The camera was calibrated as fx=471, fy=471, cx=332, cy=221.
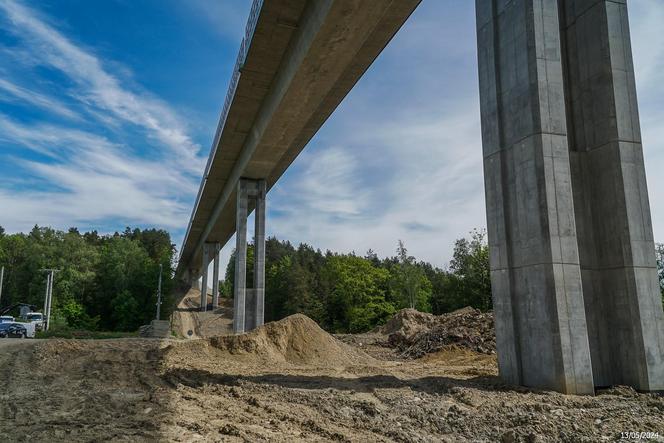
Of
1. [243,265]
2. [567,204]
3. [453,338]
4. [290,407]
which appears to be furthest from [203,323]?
[567,204]

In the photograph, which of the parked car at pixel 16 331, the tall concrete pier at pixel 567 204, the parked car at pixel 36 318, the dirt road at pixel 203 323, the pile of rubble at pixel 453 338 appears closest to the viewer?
the tall concrete pier at pixel 567 204

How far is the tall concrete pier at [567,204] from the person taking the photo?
1017 centimetres

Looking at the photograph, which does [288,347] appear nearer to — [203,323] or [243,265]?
[243,265]

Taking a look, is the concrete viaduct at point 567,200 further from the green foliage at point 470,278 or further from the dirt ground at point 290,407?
the green foliage at point 470,278

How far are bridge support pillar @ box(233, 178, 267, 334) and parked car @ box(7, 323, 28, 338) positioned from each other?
1747 centimetres

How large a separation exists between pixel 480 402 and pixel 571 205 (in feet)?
15.9

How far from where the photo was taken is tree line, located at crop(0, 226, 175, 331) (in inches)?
2494

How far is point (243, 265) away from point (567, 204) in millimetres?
25745

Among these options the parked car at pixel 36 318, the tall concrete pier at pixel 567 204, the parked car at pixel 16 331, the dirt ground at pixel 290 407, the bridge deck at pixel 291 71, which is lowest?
the dirt ground at pixel 290 407

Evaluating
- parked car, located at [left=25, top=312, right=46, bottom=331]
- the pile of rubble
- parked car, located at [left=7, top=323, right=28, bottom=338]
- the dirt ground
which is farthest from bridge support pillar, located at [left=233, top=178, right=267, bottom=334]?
parked car, located at [left=25, top=312, right=46, bottom=331]

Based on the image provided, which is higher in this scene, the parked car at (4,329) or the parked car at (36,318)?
the parked car at (36,318)

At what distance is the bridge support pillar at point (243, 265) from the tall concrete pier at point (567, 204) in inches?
866

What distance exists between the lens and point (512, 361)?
1073cm

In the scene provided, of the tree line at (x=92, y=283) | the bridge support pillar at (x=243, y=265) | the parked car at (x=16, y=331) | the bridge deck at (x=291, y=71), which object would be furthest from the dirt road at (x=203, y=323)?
the bridge deck at (x=291, y=71)
